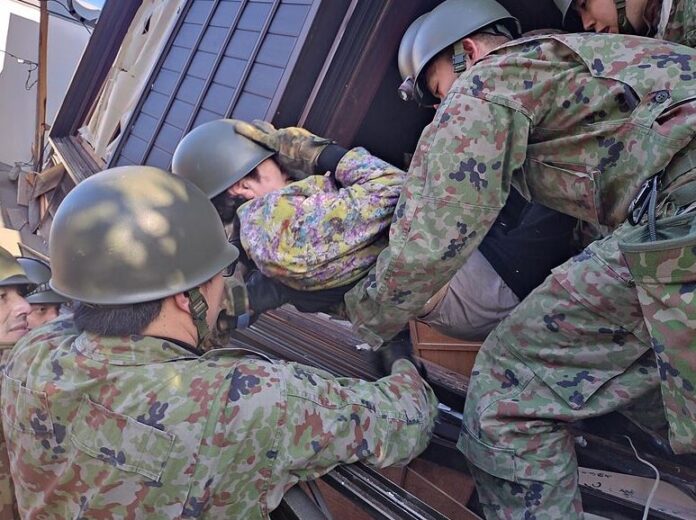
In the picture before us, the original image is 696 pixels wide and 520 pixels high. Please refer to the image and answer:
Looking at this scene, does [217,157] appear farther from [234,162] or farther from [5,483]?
[5,483]

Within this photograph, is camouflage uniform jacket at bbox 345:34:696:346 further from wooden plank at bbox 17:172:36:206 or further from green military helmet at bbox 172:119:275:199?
wooden plank at bbox 17:172:36:206

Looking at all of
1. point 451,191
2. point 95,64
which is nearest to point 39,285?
point 451,191

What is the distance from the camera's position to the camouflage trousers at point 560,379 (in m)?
1.48

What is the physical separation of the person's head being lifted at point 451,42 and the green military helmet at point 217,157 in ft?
2.17

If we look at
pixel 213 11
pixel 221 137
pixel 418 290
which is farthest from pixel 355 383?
pixel 213 11

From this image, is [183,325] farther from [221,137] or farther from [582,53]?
[582,53]

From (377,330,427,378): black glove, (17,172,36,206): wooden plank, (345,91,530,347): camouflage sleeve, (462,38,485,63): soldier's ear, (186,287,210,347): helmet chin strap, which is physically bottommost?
(17,172,36,206): wooden plank

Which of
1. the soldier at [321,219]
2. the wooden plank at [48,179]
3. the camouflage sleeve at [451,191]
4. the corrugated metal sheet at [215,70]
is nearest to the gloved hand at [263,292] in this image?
the soldier at [321,219]

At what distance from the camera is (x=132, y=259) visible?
5.09 ft

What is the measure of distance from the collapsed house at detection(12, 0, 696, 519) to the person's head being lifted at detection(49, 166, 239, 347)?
584 millimetres

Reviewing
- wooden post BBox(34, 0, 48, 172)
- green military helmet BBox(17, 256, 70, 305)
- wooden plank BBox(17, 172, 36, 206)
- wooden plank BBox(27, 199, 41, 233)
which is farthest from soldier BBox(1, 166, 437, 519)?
wooden plank BBox(17, 172, 36, 206)

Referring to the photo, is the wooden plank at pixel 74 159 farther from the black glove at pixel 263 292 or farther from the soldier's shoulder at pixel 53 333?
the soldier's shoulder at pixel 53 333

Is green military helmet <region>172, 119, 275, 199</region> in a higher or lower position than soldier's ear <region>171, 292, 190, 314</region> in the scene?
higher

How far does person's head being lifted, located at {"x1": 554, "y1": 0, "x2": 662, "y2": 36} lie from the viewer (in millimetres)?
1717
